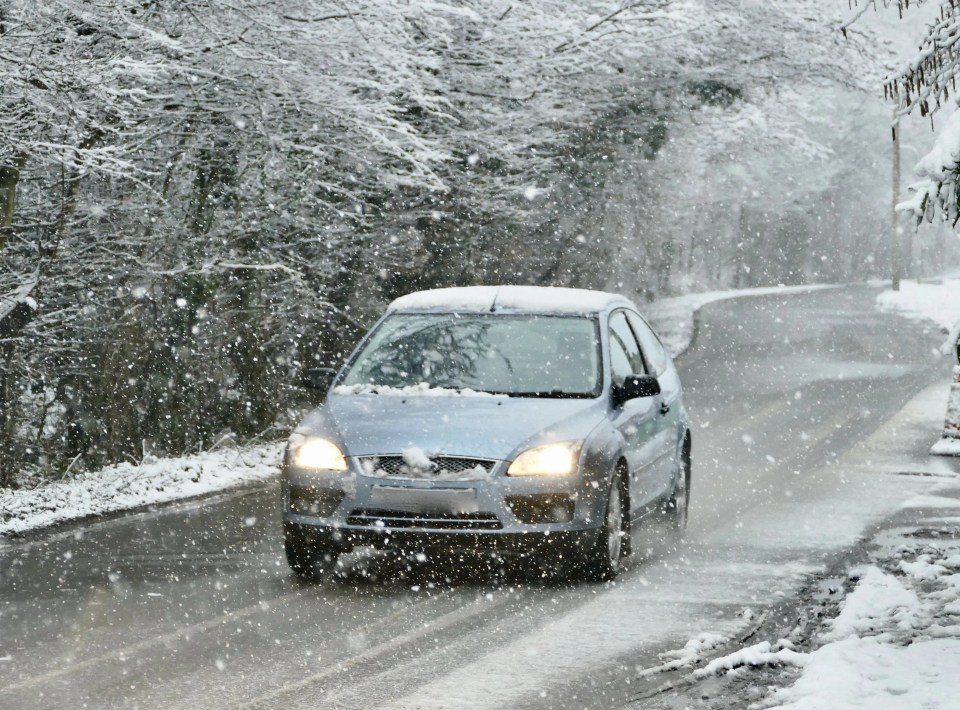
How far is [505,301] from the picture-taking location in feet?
34.3

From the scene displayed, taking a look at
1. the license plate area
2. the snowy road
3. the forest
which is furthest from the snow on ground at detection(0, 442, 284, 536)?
the license plate area

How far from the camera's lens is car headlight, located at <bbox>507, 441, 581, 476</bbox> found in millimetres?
8781

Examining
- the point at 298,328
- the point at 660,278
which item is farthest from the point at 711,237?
the point at 298,328

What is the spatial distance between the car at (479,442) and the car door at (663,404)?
0.35m

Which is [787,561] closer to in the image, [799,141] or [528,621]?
[528,621]

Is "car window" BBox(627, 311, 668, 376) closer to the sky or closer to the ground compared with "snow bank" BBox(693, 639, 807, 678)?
closer to the sky

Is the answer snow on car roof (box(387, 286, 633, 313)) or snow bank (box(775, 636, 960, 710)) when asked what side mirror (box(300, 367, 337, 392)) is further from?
snow bank (box(775, 636, 960, 710))

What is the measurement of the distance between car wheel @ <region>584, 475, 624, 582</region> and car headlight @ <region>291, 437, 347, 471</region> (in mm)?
1487

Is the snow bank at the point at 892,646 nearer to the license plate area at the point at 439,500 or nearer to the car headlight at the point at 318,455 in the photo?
the license plate area at the point at 439,500

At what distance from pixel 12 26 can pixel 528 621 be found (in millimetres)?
5830

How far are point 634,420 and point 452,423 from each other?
1.53 meters

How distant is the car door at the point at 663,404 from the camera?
1086 cm

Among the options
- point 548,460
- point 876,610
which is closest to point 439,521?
point 548,460

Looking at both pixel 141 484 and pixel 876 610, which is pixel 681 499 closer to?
pixel 876 610
